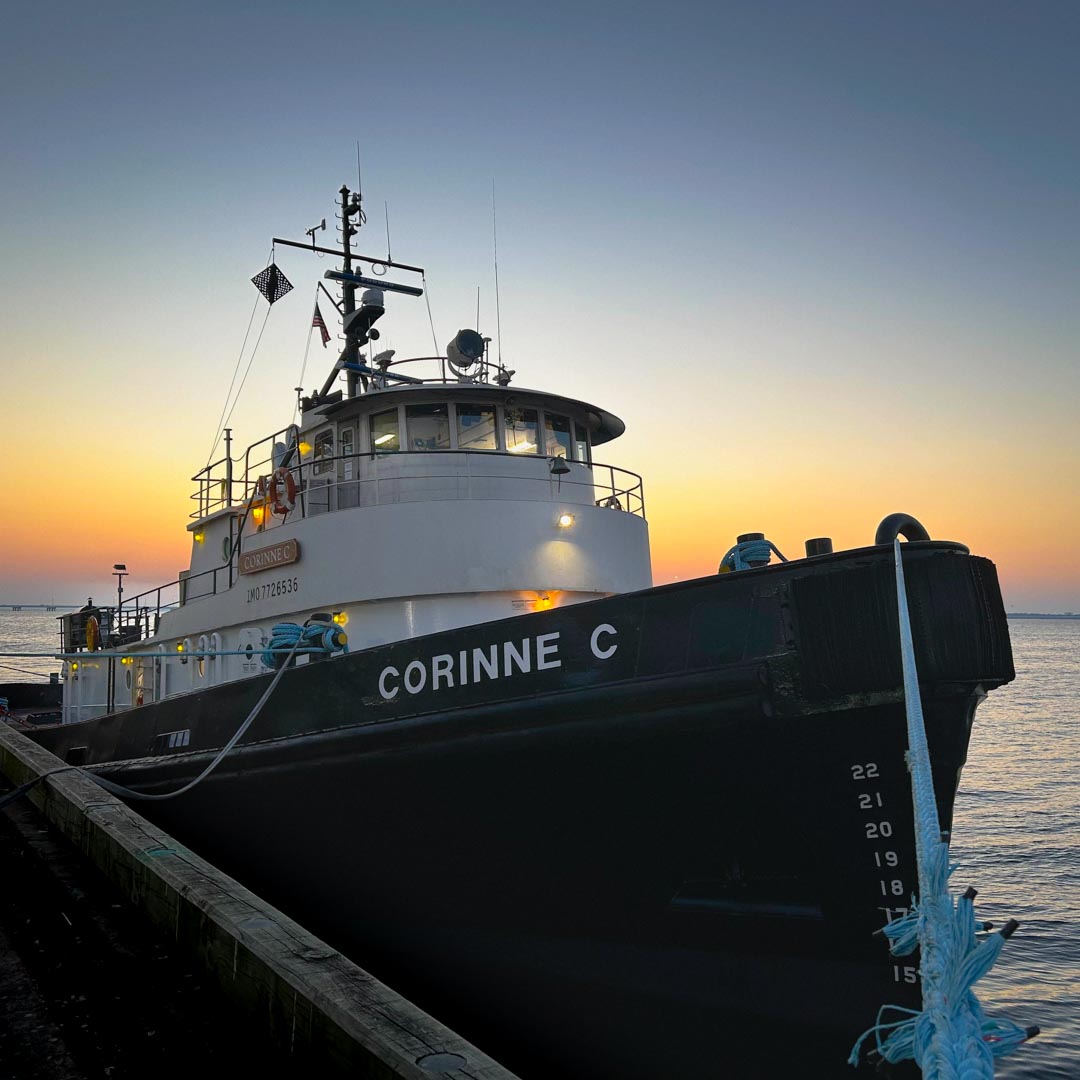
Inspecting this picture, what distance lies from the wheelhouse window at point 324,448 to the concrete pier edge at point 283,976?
Answer: 5164mm

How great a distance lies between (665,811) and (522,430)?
5490mm

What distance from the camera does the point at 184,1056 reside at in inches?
128

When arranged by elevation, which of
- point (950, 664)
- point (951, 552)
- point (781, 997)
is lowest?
point (781, 997)

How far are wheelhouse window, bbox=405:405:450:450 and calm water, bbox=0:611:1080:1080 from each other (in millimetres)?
4418

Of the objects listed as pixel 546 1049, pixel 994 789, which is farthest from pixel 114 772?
pixel 994 789

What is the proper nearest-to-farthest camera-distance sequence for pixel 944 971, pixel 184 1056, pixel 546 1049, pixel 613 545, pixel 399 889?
pixel 944 971 → pixel 184 1056 → pixel 546 1049 → pixel 399 889 → pixel 613 545

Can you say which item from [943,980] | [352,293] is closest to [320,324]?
[352,293]

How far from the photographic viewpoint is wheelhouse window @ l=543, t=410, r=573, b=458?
952cm

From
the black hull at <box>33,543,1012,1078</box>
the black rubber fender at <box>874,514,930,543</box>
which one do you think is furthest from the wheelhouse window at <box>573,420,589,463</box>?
the black rubber fender at <box>874,514,930,543</box>

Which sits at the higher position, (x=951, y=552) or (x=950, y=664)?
(x=951, y=552)

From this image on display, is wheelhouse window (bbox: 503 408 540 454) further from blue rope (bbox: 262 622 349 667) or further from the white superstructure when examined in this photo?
blue rope (bbox: 262 622 349 667)

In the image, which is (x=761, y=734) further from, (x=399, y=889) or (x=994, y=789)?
(x=994, y=789)

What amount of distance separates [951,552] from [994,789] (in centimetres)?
1848

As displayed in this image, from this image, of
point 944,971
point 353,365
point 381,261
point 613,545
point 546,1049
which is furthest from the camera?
point 381,261
